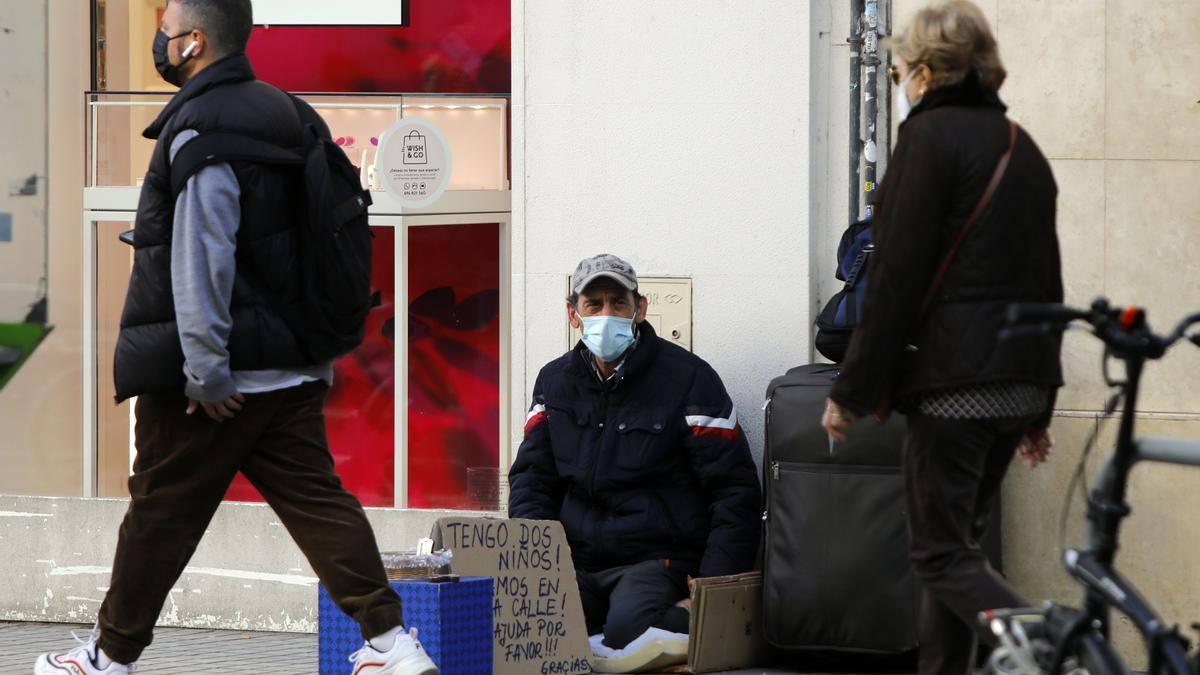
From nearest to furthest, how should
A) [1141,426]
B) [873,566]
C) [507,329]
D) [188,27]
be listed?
[188,27] < [873,566] < [1141,426] < [507,329]

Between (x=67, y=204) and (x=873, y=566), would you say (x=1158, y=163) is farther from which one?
(x=67, y=204)

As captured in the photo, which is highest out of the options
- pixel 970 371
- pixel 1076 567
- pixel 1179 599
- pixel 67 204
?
pixel 67 204

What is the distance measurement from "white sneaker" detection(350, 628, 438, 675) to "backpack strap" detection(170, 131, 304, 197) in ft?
4.29

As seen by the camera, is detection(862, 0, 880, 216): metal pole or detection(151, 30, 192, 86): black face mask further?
detection(862, 0, 880, 216): metal pole

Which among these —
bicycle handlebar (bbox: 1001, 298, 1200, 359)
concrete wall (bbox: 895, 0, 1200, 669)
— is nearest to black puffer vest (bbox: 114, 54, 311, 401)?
bicycle handlebar (bbox: 1001, 298, 1200, 359)

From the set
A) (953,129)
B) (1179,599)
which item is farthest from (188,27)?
(1179,599)

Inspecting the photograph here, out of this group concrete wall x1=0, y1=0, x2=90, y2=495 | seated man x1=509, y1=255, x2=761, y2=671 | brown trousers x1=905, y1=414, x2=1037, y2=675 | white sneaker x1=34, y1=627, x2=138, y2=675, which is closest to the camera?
brown trousers x1=905, y1=414, x2=1037, y2=675

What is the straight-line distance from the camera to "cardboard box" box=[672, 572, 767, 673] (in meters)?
6.30

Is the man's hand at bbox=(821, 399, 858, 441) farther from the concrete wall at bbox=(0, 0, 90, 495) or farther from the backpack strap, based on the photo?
the concrete wall at bbox=(0, 0, 90, 495)


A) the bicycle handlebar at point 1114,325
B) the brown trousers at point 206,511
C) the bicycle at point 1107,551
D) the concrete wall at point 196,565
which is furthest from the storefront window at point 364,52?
the bicycle handlebar at point 1114,325

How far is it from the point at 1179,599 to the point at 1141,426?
A: 0.60 metres

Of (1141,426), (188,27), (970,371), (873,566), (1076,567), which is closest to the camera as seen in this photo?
(1076,567)

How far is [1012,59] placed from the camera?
6754mm

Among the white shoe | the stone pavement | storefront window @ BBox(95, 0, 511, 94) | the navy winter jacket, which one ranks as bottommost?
the stone pavement
